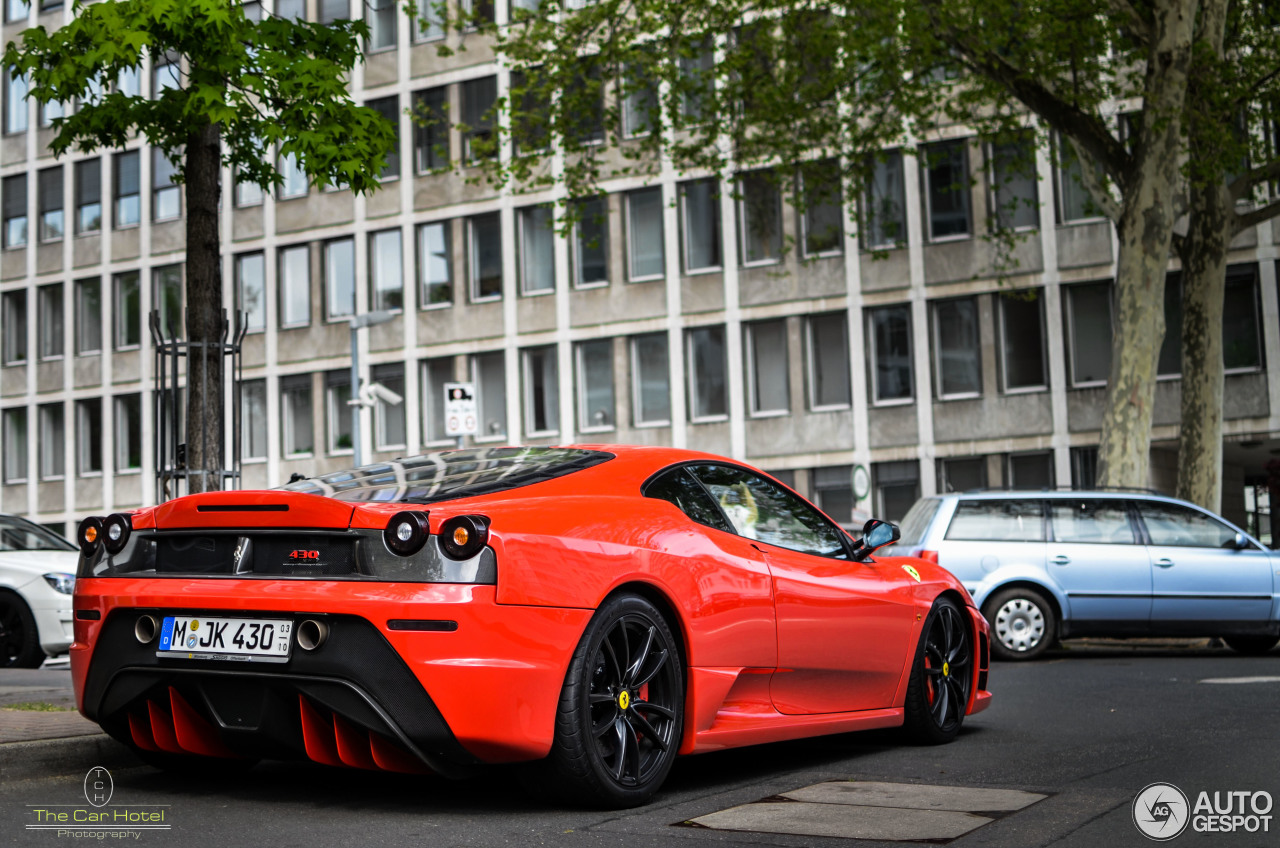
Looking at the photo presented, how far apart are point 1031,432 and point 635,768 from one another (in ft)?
92.0

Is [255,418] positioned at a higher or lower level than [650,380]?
lower

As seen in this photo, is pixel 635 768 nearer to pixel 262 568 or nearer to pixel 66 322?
pixel 262 568

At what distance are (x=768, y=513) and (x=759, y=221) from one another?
91.4 feet

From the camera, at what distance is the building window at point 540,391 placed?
120 ft

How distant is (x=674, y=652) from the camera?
5414 mm

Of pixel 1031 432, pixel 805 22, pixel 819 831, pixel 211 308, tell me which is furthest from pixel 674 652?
pixel 1031 432

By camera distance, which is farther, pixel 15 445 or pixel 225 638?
pixel 15 445

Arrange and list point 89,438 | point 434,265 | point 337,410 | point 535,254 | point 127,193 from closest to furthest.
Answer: point 535,254, point 434,265, point 337,410, point 127,193, point 89,438

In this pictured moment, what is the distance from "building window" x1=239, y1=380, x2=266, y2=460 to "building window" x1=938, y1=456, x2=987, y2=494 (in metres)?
18.6

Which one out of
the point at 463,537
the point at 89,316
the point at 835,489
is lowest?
the point at 463,537

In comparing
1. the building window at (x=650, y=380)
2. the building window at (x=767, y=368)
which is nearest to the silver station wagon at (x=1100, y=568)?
the building window at (x=767, y=368)

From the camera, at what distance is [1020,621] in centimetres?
1454

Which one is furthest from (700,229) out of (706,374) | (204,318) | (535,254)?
(204,318)

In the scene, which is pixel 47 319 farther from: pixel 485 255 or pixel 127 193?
pixel 485 255
